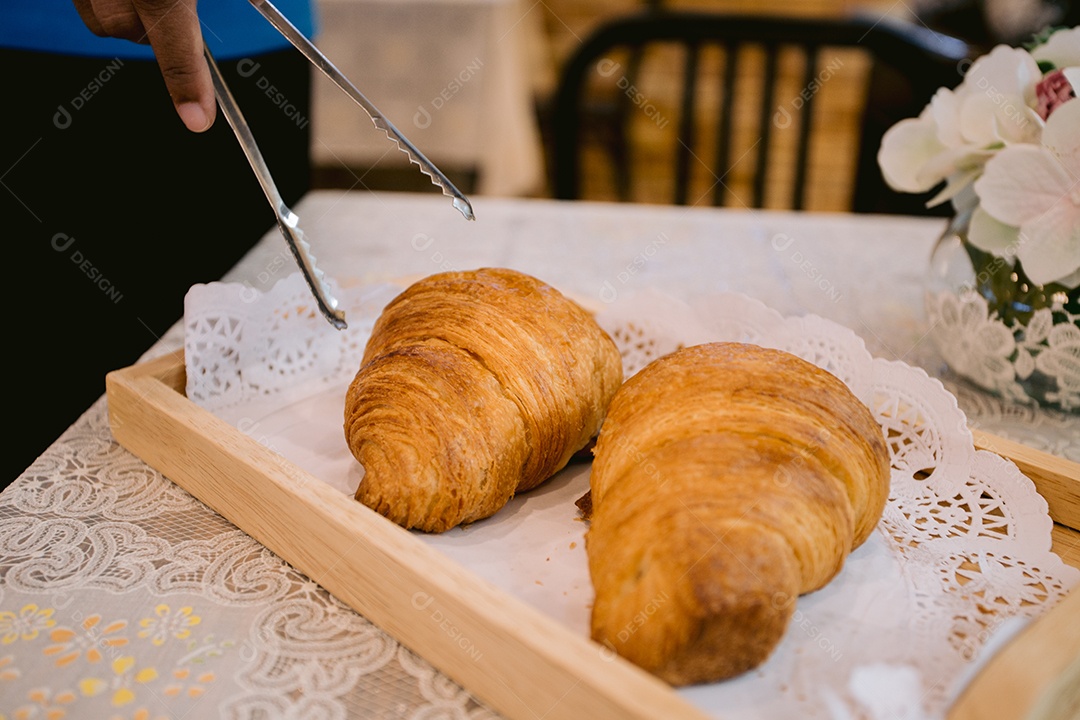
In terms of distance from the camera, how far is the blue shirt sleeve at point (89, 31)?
97 centimetres

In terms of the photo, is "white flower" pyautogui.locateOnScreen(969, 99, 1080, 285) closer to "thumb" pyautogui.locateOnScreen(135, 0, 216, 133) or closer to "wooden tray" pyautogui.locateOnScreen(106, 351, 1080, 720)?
"wooden tray" pyautogui.locateOnScreen(106, 351, 1080, 720)

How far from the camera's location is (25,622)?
613 mm

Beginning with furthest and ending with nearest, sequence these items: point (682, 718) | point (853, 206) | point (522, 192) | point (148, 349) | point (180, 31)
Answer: point (522, 192)
point (853, 206)
point (148, 349)
point (180, 31)
point (682, 718)

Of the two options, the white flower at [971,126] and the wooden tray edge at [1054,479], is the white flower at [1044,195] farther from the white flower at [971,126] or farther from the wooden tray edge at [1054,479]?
the wooden tray edge at [1054,479]

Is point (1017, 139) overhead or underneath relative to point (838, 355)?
overhead

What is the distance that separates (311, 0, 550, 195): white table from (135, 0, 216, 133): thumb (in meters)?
2.21

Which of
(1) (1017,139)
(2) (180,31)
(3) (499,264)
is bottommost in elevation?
(3) (499,264)

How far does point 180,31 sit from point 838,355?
663mm

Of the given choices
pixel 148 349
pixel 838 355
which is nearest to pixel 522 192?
pixel 148 349

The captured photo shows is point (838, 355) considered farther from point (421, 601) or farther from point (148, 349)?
point (148, 349)

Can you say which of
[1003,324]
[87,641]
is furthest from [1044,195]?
[87,641]

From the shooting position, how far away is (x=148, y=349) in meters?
1.07

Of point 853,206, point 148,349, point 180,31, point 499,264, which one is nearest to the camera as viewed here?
point 180,31

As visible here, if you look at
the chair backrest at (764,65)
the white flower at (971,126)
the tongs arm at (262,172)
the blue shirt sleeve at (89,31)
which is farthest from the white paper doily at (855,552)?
the chair backrest at (764,65)
